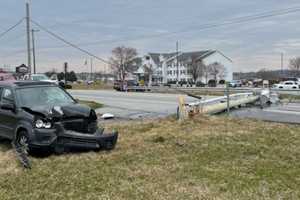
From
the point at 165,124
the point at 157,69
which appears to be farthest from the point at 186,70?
the point at 165,124

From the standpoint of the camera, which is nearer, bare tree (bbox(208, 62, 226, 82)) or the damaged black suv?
the damaged black suv

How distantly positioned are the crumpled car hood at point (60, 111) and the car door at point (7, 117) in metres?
0.56

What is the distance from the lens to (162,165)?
22.3 feet

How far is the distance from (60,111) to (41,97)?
1278 millimetres

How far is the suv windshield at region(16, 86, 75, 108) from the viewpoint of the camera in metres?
8.47

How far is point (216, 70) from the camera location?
10550cm

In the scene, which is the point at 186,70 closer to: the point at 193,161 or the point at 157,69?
the point at 157,69

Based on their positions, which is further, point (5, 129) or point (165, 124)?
point (165, 124)

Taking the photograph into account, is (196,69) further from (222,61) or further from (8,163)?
(8,163)

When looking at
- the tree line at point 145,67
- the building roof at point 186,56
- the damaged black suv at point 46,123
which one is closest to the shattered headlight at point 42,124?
the damaged black suv at point 46,123

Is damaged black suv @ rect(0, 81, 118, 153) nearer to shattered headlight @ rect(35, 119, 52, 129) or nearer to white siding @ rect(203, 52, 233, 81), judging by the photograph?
shattered headlight @ rect(35, 119, 52, 129)

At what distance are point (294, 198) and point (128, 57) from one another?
89357 millimetres

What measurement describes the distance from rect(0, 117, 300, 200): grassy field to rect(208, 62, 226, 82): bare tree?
95.7 metres

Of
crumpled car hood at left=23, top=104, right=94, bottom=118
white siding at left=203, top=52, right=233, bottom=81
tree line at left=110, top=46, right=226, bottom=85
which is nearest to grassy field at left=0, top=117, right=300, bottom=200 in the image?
crumpled car hood at left=23, top=104, right=94, bottom=118
